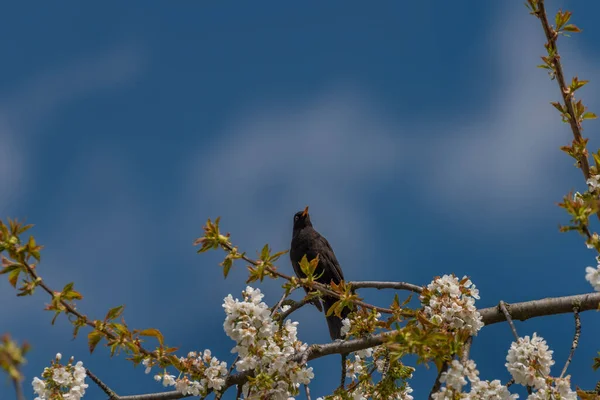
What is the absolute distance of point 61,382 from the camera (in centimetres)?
386

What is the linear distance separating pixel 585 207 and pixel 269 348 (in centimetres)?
199

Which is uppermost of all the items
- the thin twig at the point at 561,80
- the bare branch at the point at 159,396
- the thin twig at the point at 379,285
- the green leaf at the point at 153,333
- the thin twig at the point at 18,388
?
the thin twig at the point at 561,80

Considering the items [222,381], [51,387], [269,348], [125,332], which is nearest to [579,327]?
[269,348]

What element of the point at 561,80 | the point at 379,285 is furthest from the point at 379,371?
the point at 561,80

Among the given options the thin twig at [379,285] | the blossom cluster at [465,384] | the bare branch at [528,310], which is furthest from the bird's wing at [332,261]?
the blossom cluster at [465,384]

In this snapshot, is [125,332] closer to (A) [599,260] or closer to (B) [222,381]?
(B) [222,381]

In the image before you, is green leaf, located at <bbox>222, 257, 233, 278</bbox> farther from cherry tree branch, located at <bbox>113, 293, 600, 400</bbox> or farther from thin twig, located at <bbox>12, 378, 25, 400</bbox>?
thin twig, located at <bbox>12, 378, 25, 400</bbox>

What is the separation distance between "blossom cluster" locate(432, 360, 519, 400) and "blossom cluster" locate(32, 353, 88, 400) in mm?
2165

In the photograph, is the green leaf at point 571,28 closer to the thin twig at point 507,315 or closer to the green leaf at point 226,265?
the thin twig at point 507,315

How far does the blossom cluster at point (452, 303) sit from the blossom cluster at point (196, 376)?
53.8 inches

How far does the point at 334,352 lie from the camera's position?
13.7 ft

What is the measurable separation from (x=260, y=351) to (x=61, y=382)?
1.25 metres

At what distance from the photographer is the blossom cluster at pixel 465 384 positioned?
317 centimetres

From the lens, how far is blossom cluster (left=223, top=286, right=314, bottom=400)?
12.3 feet
